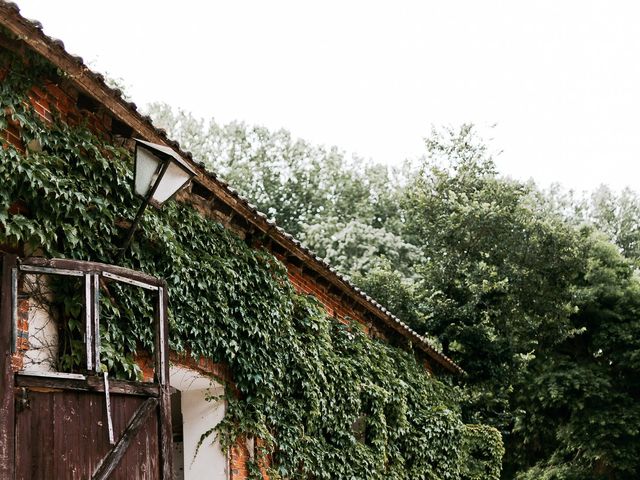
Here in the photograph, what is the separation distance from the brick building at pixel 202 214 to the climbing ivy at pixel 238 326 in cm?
15

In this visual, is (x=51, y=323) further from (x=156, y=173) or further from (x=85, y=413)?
(x=156, y=173)

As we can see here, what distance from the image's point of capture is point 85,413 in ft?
21.7

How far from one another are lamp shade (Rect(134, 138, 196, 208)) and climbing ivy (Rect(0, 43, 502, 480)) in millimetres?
567

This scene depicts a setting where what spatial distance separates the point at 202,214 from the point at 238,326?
1.36 metres

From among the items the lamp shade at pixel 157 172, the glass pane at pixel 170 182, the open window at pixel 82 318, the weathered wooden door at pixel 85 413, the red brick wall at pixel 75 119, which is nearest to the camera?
the weathered wooden door at pixel 85 413

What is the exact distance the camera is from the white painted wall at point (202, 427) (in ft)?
31.8

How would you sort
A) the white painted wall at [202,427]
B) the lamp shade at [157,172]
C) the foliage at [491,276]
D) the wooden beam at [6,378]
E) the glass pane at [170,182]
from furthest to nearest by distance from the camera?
the foliage at [491,276]
the white painted wall at [202,427]
the glass pane at [170,182]
the lamp shade at [157,172]
the wooden beam at [6,378]

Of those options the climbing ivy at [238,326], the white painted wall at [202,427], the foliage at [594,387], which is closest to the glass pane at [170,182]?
the climbing ivy at [238,326]

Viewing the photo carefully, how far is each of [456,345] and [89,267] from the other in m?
14.8

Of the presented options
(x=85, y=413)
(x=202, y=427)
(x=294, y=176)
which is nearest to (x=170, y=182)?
(x=85, y=413)

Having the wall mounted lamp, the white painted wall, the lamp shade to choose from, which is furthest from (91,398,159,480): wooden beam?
the white painted wall

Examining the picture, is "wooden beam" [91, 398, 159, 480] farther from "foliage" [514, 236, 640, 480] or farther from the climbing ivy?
"foliage" [514, 236, 640, 480]

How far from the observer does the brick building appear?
695 cm

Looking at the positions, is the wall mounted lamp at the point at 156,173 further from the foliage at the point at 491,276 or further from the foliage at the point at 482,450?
the foliage at the point at 491,276
